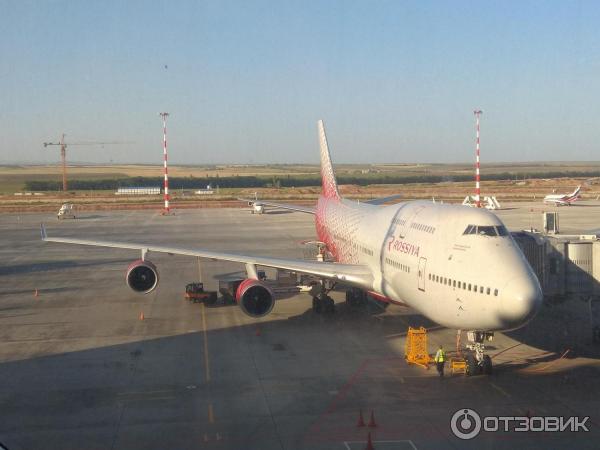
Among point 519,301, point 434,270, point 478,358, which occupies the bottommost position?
point 478,358

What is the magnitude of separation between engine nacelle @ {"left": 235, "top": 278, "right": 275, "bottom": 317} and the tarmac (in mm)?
919

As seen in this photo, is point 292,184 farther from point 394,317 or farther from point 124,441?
point 124,441

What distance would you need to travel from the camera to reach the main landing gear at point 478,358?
58.1ft

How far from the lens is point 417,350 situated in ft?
63.2

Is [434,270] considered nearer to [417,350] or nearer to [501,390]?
[417,350]

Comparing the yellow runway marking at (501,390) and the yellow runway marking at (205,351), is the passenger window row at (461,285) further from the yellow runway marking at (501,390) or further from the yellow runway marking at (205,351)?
the yellow runway marking at (205,351)

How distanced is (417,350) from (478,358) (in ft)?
6.52

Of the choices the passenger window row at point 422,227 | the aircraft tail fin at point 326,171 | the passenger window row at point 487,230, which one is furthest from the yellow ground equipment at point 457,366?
the aircraft tail fin at point 326,171

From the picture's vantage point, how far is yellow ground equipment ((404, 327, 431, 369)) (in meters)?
18.8

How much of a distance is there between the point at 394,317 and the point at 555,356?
6.68m

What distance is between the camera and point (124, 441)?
13.5 meters

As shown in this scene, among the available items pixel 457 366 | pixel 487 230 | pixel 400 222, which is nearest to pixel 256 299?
pixel 400 222

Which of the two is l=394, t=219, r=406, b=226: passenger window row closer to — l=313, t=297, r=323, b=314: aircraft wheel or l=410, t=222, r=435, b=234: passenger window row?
l=410, t=222, r=435, b=234: passenger window row

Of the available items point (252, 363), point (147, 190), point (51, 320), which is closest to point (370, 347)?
point (252, 363)
